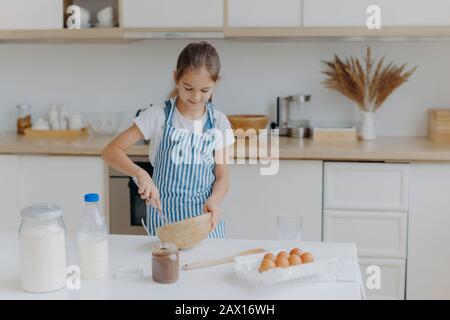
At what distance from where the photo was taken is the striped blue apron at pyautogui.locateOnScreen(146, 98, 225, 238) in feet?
7.36

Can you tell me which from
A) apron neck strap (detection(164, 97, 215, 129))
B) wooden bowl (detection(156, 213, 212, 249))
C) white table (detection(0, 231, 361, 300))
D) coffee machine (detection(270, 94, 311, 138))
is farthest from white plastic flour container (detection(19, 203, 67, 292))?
coffee machine (detection(270, 94, 311, 138))

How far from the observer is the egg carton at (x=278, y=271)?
1.57 meters

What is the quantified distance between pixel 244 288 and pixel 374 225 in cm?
171

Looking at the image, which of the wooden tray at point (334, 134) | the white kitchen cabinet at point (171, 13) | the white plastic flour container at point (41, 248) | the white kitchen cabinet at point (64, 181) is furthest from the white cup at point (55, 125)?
the white plastic flour container at point (41, 248)

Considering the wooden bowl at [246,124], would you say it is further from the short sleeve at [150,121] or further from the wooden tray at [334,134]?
the short sleeve at [150,121]

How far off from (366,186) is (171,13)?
4.16 feet

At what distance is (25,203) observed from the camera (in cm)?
333

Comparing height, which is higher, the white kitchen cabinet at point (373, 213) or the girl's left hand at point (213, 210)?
the girl's left hand at point (213, 210)

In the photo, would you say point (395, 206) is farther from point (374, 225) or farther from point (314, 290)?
point (314, 290)

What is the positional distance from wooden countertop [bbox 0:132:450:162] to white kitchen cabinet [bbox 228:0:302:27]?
1.94 feet

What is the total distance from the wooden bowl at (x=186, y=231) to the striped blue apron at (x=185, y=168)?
0.42 metres

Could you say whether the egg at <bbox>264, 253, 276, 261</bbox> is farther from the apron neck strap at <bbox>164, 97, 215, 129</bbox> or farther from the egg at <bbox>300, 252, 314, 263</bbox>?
the apron neck strap at <bbox>164, 97, 215, 129</bbox>

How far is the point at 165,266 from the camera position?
158 centimetres
